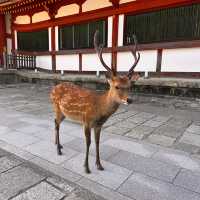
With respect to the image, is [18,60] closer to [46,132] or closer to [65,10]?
[65,10]

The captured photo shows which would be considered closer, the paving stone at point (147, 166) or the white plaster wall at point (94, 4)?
the paving stone at point (147, 166)

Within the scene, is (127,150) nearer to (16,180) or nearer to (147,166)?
(147,166)

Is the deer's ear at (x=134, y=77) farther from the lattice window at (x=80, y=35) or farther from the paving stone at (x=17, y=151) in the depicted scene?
the lattice window at (x=80, y=35)

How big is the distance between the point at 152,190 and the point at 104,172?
75cm

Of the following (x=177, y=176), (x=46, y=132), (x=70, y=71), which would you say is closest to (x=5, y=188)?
(x=46, y=132)

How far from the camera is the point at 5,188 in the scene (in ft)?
8.49

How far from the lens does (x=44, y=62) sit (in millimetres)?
12250

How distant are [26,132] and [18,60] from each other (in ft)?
31.6

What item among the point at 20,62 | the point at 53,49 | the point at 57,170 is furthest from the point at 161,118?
the point at 20,62

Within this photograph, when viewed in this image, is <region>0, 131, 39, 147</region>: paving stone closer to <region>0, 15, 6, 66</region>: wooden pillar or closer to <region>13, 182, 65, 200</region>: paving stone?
<region>13, 182, 65, 200</region>: paving stone

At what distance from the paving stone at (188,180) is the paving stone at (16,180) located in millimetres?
1967

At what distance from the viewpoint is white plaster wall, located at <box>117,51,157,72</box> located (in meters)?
7.97

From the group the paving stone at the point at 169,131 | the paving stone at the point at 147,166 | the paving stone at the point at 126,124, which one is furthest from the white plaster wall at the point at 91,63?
the paving stone at the point at 147,166

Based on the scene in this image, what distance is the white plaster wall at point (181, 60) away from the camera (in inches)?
274
